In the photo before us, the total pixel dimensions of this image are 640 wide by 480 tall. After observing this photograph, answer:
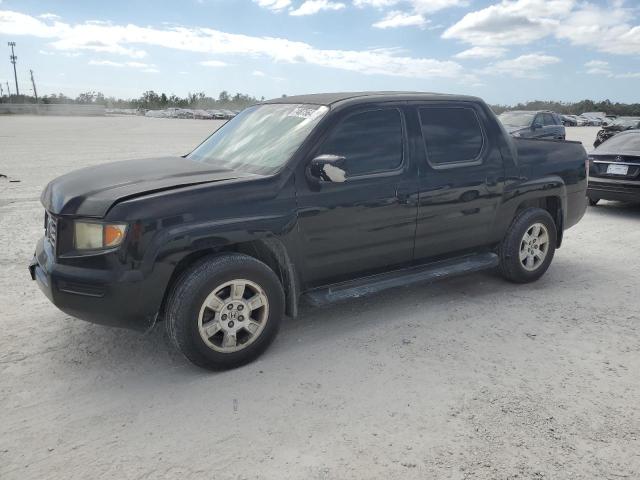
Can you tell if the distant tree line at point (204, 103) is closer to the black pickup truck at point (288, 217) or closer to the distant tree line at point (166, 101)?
the distant tree line at point (166, 101)

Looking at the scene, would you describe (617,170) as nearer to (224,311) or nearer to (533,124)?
(224,311)

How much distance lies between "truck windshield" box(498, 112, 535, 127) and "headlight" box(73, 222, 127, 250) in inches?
613

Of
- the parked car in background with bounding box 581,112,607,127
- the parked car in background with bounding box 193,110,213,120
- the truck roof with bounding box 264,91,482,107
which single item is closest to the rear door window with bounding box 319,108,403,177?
the truck roof with bounding box 264,91,482,107

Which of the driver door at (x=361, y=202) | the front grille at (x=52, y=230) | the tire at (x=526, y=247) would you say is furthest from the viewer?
the tire at (x=526, y=247)

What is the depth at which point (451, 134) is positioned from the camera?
461 centimetres

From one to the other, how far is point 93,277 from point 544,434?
276 centimetres

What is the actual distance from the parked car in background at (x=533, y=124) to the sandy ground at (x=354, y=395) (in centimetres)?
1229

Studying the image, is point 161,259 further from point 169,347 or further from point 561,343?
point 561,343

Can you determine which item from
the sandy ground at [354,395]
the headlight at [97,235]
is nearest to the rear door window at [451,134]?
the sandy ground at [354,395]

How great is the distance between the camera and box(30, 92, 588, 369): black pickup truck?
3287 millimetres

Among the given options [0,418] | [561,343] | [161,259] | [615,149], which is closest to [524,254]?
[561,343]

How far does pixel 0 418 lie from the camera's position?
120 inches

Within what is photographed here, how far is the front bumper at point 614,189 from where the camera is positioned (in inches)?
336

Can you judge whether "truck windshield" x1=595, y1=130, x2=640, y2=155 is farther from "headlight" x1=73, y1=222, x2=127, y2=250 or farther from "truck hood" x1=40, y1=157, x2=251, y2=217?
"headlight" x1=73, y1=222, x2=127, y2=250
